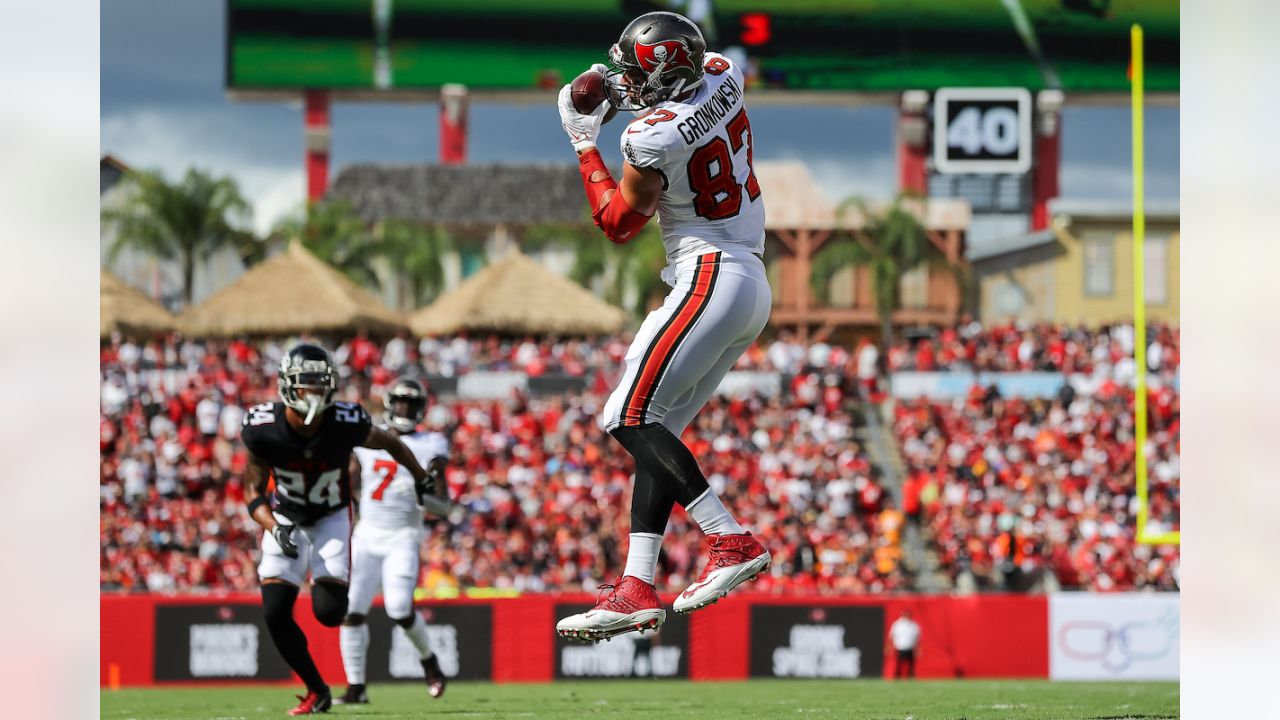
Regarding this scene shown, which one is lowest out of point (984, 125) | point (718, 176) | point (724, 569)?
point (724, 569)

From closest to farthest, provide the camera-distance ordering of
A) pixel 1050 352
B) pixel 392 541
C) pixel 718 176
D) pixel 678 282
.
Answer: pixel 718 176 → pixel 678 282 → pixel 392 541 → pixel 1050 352

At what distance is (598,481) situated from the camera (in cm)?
2067

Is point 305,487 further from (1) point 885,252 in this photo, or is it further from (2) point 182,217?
(1) point 885,252

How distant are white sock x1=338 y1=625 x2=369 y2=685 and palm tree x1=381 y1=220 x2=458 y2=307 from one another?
28701 mm

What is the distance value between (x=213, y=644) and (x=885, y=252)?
2308 cm

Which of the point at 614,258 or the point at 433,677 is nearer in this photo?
the point at 433,677

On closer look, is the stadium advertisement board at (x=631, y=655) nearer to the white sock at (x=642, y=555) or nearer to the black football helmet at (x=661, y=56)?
the white sock at (x=642, y=555)

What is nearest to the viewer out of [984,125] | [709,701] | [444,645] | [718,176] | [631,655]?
[718,176]

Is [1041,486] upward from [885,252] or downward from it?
downward

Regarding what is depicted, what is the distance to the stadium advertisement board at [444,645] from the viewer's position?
50.5 feet

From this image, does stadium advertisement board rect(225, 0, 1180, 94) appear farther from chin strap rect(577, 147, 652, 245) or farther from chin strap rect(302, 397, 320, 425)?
chin strap rect(577, 147, 652, 245)

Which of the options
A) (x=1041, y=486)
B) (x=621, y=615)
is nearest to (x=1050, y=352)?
(x=1041, y=486)

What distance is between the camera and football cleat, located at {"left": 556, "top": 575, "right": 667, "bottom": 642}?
221 inches
